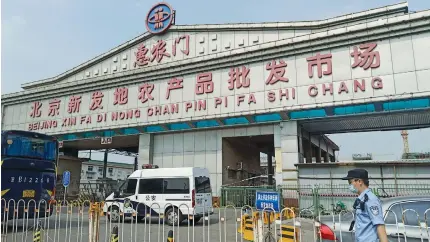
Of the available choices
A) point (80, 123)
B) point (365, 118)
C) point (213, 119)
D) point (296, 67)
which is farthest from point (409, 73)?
point (80, 123)

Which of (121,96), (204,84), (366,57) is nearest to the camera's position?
(366,57)

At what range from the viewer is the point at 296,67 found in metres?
18.5

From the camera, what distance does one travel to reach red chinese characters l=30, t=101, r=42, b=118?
27.9 metres

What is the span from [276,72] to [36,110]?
21246 millimetres

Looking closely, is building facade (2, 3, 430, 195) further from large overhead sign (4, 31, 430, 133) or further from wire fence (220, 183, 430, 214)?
wire fence (220, 183, 430, 214)

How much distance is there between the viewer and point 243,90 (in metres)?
19.9

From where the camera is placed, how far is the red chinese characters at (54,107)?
27062mm

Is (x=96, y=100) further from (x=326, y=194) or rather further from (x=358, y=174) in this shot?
(x=358, y=174)

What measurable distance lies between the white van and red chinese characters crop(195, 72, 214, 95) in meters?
8.08

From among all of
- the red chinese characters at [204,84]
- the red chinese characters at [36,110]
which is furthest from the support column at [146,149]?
the red chinese characters at [36,110]

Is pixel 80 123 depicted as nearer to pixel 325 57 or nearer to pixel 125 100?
pixel 125 100

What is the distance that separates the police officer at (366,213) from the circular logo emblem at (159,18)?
21.8 m

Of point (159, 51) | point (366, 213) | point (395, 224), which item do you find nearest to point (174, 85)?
point (159, 51)

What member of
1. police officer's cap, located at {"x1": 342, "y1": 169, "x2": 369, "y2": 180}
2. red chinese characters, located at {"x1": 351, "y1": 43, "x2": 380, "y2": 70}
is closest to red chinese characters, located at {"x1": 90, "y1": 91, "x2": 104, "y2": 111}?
red chinese characters, located at {"x1": 351, "y1": 43, "x2": 380, "y2": 70}
